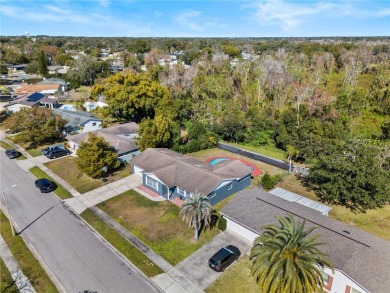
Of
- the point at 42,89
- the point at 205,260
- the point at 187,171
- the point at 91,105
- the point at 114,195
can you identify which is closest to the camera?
the point at 205,260

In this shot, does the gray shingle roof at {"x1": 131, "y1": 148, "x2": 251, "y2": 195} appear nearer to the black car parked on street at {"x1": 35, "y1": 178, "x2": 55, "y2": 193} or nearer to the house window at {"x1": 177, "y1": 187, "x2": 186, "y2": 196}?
the house window at {"x1": 177, "y1": 187, "x2": 186, "y2": 196}

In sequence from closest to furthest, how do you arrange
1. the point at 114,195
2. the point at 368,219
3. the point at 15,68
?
the point at 368,219
the point at 114,195
the point at 15,68

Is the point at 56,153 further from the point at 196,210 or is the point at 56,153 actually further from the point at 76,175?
the point at 196,210

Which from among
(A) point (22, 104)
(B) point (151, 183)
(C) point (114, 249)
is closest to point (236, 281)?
(C) point (114, 249)

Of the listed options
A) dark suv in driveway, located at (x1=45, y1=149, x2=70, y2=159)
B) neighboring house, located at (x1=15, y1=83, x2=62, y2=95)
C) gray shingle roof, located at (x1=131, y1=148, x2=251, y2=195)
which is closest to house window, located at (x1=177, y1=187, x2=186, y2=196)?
gray shingle roof, located at (x1=131, y1=148, x2=251, y2=195)

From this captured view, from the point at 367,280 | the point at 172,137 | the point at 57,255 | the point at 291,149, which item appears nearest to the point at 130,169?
the point at 172,137

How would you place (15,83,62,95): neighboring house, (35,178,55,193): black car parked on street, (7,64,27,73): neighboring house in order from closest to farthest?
(35,178,55,193): black car parked on street
(15,83,62,95): neighboring house
(7,64,27,73): neighboring house

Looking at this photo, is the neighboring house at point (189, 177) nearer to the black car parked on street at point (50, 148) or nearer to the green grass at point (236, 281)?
the green grass at point (236, 281)
